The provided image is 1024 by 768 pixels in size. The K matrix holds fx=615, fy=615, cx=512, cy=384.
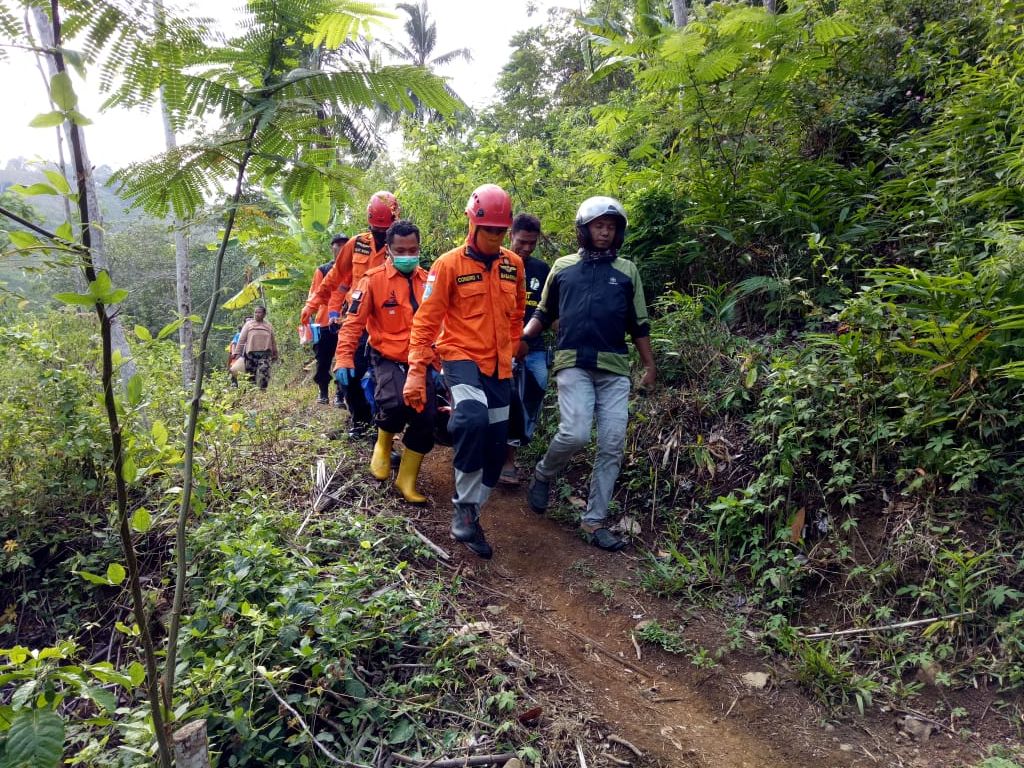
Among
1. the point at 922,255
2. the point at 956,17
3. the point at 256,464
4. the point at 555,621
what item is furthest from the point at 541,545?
the point at 956,17

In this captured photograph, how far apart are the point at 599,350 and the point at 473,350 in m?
1.01

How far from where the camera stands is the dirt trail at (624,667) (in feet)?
9.85

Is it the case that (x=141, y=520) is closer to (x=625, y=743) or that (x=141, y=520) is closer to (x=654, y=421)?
(x=625, y=743)

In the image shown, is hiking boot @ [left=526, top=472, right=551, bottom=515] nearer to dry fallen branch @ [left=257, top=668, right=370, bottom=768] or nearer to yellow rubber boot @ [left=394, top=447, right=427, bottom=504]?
yellow rubber boot @ [left=394, top=447, right=427, bottom=504]

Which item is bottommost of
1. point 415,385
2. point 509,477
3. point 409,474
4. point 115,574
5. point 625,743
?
point 625,743

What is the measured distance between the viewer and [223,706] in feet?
8.46

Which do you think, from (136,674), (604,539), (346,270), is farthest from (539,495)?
(136,674)

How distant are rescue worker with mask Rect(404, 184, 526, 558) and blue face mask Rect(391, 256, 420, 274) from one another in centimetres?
92

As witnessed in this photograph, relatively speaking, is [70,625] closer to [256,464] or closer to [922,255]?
[256,464]

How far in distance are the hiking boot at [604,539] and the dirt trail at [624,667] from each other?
56mm

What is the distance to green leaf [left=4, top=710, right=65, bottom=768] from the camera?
1402mm

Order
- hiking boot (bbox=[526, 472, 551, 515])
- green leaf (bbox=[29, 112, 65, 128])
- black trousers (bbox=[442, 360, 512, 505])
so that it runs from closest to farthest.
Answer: green leaf (bbox=[29, 112, 65, 128]) → black trousers (bbox=[442, 360, 512, 505]) → hiking boot (bbox=[526, 472, 551, 515])

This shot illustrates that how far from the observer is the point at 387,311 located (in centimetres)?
547

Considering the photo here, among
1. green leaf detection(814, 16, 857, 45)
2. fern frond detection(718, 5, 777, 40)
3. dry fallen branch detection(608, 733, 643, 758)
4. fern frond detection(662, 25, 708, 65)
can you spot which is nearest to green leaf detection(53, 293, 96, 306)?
dry fallen branch detection(608, 733, 643, 758)
